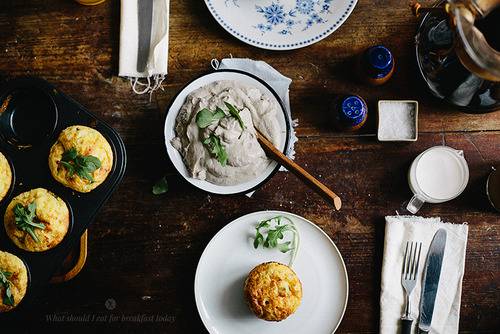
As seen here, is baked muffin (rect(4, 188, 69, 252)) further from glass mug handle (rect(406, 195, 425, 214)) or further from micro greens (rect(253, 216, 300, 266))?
glass mug handle (rect(406, 195, 425, 214))

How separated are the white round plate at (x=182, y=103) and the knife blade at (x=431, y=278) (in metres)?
0.55

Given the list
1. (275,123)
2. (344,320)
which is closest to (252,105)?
(275,123)

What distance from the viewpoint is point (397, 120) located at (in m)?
1.68

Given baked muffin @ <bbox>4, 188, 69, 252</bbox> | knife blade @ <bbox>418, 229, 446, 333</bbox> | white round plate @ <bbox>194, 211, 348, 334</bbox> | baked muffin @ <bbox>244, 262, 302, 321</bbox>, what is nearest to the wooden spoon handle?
white round plate @ <bbox>194, 211, 348, 334</bbox>

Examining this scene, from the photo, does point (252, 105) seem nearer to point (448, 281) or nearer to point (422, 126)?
point (422, 126)

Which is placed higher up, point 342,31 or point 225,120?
point 342,31

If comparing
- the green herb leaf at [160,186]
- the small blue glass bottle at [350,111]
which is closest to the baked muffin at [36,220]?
the green herb leaf at [160,186]

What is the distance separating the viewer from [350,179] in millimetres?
1720

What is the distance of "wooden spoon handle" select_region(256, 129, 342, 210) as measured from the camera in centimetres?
149

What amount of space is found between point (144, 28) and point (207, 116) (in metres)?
0.42

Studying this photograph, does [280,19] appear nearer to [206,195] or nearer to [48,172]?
[206,195]

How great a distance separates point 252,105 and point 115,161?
0.44 meters

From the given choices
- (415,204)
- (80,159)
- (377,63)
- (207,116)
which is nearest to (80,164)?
(80,159)

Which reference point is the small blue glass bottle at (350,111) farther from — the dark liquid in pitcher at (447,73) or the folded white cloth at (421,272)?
the folded white cloth at (421,272)
